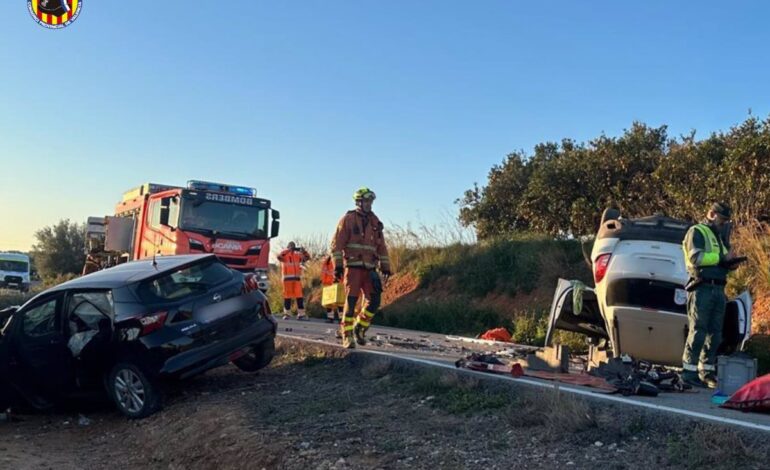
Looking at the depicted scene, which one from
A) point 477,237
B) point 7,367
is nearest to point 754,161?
point 477,237

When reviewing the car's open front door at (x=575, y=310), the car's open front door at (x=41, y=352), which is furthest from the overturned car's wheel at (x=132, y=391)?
the car's open front door at (x=575, y=310)

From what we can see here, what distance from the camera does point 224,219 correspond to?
54.2 feet

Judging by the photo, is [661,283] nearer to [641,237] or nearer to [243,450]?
[641,237]

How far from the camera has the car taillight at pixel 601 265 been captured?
7.43m

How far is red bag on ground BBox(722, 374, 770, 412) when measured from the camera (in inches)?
203

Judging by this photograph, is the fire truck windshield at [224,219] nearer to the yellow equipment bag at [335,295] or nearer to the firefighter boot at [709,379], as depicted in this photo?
the yellow equipment bag at [335,295]

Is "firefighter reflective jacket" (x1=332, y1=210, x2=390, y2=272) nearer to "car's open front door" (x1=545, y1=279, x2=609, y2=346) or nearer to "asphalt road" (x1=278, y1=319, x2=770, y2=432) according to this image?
"asphalt road" (x1=278, y1=319, x2=770, y2=432)

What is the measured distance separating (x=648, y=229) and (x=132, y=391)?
5534mm

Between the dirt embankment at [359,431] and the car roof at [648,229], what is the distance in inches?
89.6

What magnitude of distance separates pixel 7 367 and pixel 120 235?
12.1 m

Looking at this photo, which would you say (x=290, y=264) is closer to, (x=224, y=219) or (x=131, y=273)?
(x=224, y=219)

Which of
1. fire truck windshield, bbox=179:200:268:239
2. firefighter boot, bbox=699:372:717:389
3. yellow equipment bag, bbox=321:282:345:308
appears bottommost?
firefighter boot, bbox=699:372:717:389

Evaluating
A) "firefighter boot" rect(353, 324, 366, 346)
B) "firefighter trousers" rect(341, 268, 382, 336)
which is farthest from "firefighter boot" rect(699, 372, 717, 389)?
"firefighter boot" rect(353, 324, 366, 346)

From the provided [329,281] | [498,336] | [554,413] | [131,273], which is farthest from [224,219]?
[554,413]
